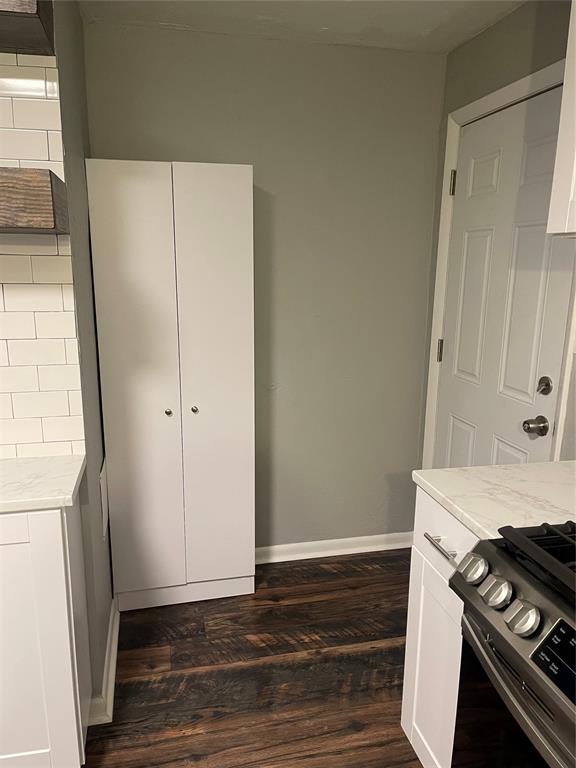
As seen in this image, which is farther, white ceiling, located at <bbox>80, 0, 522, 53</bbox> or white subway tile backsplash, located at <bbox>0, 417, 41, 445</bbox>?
white ceiling, located at <bbox>80, 0, 522, 53</bbox>

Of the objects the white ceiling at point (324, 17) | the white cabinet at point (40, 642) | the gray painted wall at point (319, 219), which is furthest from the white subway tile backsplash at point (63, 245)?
the white ceiling at point (324, 17)

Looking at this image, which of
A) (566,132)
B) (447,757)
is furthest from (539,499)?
(566,132)

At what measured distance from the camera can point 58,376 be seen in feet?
5.47

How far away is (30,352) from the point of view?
163cm

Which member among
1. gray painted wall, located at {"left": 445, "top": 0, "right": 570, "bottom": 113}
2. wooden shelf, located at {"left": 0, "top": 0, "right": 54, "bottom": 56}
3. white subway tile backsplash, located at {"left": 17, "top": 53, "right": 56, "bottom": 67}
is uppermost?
gray painted wall, located at {"left": 445, "top": 0, "right": 570, "bottom": 113}

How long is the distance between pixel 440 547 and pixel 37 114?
1572 mm

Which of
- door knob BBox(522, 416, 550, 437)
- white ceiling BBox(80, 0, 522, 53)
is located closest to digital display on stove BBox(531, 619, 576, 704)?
door knob BBox(522, 416, 550, 437)

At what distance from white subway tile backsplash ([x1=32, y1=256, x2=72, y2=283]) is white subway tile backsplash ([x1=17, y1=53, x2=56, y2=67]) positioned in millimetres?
506

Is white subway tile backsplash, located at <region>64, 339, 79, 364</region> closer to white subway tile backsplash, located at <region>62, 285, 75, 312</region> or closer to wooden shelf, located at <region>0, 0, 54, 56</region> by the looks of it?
white subway tile backsplash, located at <region>62, 285, 75, 312</region>

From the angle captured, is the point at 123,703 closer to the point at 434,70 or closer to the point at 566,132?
the point at 566,132

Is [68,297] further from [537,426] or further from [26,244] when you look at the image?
[537,426]

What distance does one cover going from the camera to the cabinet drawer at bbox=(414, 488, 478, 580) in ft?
4.40

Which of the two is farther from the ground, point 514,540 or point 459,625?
point 514,540

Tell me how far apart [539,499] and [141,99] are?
2111mm
